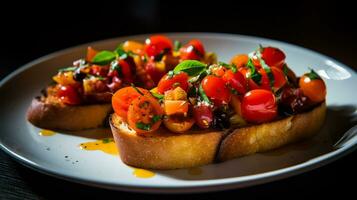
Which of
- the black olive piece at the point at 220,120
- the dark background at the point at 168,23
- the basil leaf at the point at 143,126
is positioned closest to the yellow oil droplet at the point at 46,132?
the basil leaf at the point at 143,126

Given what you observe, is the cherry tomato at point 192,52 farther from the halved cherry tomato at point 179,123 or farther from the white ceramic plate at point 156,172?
the halved cherry tomato at point 179,123

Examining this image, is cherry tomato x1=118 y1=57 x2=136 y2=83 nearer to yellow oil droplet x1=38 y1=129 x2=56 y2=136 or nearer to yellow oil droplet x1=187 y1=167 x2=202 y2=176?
yellow oil droplet x1=38 y1=129 x2=56 y2=136

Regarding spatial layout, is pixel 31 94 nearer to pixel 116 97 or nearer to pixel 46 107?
pixel 46 107

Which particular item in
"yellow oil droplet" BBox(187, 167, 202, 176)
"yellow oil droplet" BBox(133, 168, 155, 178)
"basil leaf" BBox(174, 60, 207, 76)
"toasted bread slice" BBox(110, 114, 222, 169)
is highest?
"basil leaf" BBox(174, 60, 207, 76)

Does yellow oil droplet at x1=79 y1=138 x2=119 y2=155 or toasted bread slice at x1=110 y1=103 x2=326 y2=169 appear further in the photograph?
yellow oil droplet at x1=79 y1=138 x2=119 y2=155

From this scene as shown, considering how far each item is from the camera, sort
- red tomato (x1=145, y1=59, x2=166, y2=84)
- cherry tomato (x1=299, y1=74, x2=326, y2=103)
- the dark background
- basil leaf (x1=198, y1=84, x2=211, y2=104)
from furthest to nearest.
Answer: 1. the dark background
2. red tomato (x1=145, y1=59, x2=166, y2=84)
3. cherry tomato (x1=299, y1=74, x2=326, y2=103)
4. basil leaf (x1=198, y1=84, x2=211, y2=104)

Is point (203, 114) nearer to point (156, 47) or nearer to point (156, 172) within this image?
point (156, 172)

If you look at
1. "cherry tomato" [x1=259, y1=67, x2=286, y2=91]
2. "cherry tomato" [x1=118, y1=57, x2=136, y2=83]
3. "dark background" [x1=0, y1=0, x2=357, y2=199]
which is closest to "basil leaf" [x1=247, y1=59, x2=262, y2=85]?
"cherry tomato" [x1=259, y1=67, x2=286, y2=91]
